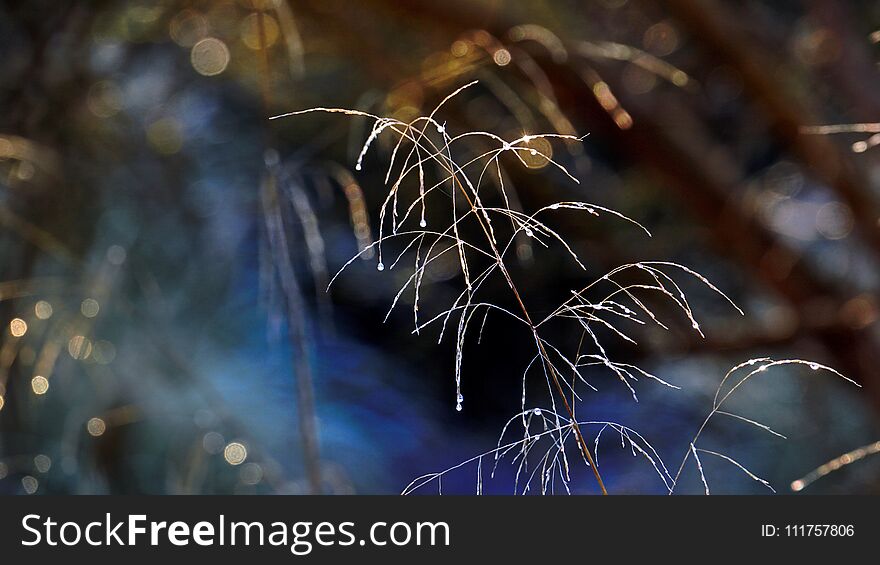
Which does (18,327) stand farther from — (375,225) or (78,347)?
(375,225)

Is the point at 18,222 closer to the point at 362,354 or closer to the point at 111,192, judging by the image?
the point at 111,192

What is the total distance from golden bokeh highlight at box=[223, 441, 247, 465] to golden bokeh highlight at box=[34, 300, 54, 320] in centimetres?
30

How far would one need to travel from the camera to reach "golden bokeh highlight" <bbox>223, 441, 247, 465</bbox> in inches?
48.6

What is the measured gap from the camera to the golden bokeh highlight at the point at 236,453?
1234 mm

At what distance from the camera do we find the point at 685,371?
1.67 metres

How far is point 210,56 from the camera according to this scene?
1.45 meters

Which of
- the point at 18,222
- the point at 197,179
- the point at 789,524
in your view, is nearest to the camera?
the point at 789,524

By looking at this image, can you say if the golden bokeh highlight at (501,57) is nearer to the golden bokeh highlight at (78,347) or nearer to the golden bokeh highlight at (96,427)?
the golden bokeh highlight at (78,347)

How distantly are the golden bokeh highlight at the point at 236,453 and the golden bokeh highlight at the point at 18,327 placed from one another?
308 millimetres

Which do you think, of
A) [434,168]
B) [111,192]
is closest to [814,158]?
[434,168]

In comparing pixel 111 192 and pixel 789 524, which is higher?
pixel 111 192

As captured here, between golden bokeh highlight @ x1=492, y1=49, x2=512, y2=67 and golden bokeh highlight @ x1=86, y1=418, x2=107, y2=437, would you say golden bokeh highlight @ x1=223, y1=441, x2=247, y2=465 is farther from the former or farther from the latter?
golden bokeh highlight @ x1=492, y1=49, x2=512, y2=67

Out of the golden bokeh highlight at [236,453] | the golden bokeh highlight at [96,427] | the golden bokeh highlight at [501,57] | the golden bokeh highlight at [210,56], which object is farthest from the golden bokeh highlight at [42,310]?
the golden bokeh highlight at [501,57]

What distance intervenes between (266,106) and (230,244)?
86 centimetres
